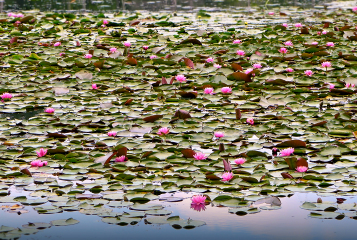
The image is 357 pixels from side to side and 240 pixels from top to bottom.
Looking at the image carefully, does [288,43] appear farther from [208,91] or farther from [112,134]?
[112,134]

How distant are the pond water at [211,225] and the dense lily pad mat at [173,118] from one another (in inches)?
3.0

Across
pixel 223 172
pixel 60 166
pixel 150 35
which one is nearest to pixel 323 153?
pixel 223 172

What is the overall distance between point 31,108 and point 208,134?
5.65 feet

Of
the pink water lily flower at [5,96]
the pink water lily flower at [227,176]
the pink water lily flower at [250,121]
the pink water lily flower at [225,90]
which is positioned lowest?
the pink water lily flower at [227,176]

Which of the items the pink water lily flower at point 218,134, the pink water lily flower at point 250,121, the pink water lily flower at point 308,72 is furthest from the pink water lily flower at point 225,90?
the pink water lily flower at point 218,134

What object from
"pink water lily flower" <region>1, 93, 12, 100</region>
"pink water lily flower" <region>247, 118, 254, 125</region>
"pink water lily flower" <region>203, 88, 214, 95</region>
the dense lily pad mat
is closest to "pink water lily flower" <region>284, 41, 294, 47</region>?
the dense lily pad mat

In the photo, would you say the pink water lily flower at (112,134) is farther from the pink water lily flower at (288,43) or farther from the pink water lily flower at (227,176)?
the pink water lily flower at (288,43)

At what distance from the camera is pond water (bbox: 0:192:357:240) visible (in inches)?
103

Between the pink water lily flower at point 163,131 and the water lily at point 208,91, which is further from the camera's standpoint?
the water lily at point 208,91

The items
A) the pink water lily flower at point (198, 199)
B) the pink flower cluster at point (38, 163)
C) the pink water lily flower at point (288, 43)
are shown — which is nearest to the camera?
the pink water lily flower at point (198, 199)

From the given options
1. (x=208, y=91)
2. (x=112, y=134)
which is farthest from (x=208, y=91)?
(x=112, y=134)

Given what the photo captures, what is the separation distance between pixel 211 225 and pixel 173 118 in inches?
64.6

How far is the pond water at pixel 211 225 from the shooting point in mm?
2609

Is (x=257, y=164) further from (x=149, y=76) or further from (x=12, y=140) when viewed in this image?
(x=149, y=76)
